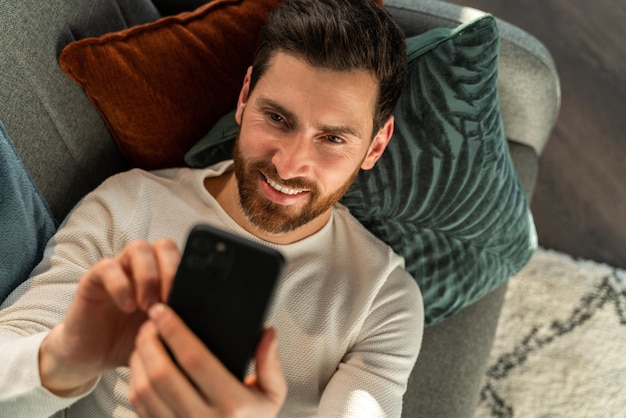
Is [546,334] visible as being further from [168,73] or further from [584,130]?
[168,73]

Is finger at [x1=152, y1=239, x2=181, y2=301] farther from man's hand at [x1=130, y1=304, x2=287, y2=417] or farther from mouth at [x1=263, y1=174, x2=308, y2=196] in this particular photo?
mouth at [x1=263, y1=174, x2=308, y2=196]

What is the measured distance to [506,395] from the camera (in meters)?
Answer: 1.64

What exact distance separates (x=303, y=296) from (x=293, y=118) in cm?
33

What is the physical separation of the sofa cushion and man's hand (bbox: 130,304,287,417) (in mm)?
682

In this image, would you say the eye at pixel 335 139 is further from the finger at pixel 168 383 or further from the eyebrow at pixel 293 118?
the finger at pixel 168 383

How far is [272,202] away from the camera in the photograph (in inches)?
43.6

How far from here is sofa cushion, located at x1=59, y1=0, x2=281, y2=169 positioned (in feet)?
3.78

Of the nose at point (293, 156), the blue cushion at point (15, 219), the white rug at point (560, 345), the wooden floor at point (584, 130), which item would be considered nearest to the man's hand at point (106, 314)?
the blue cushion at point (15, 219)

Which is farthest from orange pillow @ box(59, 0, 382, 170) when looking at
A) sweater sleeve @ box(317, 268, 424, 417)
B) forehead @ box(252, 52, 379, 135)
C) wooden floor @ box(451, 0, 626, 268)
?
wooden floor @ box(451, 0, 626, 268)

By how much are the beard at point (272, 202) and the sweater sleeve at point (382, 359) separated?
22 centimetres

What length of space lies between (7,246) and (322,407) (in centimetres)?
59

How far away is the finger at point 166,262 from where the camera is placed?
2.21 feet

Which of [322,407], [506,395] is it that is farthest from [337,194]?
[506,395]

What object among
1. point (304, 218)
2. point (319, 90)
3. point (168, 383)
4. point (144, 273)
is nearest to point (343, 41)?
point (319, 90)
